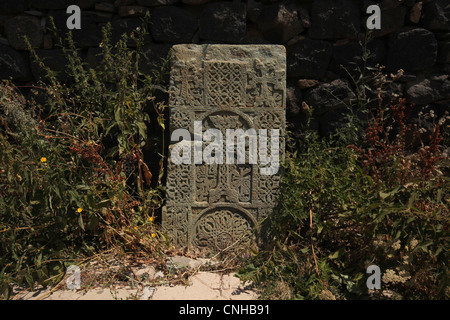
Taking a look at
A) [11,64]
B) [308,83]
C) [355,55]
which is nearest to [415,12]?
[355,55]

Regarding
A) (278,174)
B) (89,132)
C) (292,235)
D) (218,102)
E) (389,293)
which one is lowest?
(389,293)

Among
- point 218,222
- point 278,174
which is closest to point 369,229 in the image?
point 278,174

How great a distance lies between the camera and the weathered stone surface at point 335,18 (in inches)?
154

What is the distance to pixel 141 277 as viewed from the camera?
→ 9.57 feet

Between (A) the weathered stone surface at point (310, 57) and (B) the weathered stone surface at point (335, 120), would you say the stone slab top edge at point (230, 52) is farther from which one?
(B) the weathered stone surface at point (335, 120)

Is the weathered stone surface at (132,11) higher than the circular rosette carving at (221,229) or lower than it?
higher

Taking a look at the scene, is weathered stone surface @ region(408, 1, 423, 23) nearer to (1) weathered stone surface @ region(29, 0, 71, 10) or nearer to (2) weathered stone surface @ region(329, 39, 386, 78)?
(2) weathered stone surface @ region(329, 39, 386, 78)

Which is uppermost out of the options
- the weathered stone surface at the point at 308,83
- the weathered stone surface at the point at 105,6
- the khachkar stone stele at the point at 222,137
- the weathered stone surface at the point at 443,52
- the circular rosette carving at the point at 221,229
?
the weathered stone surface at the point at 105,6

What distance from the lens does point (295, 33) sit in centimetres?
397

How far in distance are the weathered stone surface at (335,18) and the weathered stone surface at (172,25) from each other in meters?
1.13

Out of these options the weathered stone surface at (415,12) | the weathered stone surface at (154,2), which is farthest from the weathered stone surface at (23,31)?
the weathered stone surface at (415,12)

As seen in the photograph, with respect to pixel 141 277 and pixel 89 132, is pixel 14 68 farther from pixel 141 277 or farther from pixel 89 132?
pixel 141 277

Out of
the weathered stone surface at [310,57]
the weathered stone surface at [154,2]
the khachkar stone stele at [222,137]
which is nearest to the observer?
the khachkar stone stele at [222,137]

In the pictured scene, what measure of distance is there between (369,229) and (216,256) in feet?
3.94
